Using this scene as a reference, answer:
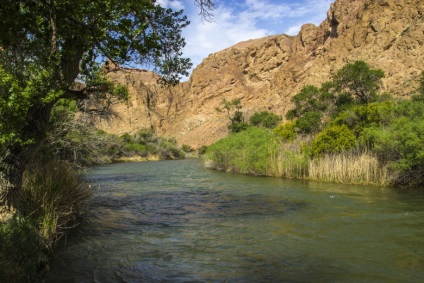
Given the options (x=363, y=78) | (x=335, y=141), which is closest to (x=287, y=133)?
(x=335, y=141)

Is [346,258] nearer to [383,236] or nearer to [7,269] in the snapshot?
[383,236]

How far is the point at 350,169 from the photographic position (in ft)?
60.2

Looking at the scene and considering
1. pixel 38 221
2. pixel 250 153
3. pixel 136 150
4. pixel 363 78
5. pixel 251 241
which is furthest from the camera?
pixel 136 150

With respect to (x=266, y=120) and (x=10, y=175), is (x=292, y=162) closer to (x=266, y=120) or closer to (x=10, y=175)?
(x=10, y=175)

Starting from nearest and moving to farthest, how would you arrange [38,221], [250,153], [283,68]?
[38,221], [250,153], [283,68]

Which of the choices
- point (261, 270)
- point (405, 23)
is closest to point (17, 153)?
point (261, 270)

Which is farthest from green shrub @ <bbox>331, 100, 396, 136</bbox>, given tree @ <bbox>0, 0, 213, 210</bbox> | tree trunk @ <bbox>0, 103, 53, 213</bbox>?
tree trunk @ <bbox>0, 103, 53, 213</bbox>

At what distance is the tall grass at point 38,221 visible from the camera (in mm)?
5203

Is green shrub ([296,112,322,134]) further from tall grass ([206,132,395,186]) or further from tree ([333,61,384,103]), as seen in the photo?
tree ([333,61,384,103])

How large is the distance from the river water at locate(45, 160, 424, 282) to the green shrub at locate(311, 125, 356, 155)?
4.90 metres

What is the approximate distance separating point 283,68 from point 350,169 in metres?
84.4

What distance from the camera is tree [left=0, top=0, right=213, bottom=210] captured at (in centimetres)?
518

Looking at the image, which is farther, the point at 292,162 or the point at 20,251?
the point at 292,162

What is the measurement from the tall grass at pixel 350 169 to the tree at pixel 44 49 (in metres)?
13.7
